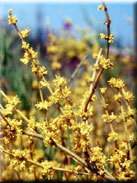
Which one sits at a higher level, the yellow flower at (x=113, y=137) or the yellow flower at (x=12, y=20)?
the yellow flower at (x=12, y=20)

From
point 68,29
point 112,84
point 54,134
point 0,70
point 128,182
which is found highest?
point 68,29

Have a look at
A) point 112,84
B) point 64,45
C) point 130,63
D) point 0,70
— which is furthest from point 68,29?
point 112,84

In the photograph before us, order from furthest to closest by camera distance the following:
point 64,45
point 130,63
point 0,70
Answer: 1. point 64,45
2. point 130,63
3. point 0,70

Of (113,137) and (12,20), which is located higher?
(12,20)

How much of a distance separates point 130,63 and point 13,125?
2.37 m

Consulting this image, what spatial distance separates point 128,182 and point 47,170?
231 millimetres

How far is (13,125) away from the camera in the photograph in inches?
29.2

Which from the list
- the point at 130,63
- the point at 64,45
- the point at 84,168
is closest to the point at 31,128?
the point at 84,168

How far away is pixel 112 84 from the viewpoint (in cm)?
83

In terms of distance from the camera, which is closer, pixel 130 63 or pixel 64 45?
pixel 130 63

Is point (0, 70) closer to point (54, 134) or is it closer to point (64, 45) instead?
point (54, 134)

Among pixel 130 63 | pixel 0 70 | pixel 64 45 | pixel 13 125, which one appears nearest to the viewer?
pixel 13 125

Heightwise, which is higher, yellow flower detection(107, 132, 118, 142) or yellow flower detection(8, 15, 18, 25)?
yellow flower detection(8, 15, 18, 25)

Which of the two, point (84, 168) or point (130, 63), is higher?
point (130, 63)
